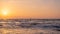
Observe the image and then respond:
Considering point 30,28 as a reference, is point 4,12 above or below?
above

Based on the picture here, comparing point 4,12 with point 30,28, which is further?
point 30,28

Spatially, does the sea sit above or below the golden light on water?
below

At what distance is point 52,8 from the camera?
234 centimetres

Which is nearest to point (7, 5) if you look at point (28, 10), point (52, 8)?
point (28, 10)

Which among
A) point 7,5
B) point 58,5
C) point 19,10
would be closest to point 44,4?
point 58,5

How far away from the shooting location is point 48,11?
7.77 ft

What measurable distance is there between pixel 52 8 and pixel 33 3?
424mm

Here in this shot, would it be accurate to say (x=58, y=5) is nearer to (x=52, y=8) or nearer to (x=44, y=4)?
(x=52, y=8)

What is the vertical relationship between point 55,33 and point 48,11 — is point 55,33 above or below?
below

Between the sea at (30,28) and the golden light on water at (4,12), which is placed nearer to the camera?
the sea at (30,28)

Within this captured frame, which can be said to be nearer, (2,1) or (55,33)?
(55,33)

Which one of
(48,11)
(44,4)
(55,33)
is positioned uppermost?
(44,4)

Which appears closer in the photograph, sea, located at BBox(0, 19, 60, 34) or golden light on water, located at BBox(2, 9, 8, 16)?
sea, located at BBox(0, 19, 60, 34)

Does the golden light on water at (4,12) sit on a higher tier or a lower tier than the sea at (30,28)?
higher
